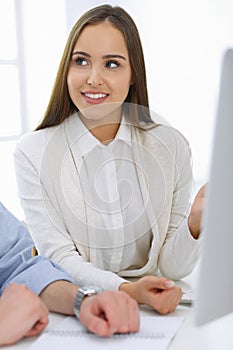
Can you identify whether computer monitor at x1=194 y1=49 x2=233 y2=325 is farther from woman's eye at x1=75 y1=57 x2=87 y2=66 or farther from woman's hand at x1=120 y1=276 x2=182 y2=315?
woman's eye at x1=75 y1=57 x2=87 y2=66

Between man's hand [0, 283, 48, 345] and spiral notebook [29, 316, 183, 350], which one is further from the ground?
man's hand [0, 283, 48, 345]

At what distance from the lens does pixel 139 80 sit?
140cm

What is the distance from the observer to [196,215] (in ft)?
3.88

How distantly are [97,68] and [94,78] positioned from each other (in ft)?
0.10

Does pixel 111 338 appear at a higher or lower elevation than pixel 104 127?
lower

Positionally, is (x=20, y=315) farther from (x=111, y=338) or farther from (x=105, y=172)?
(x=105, y=172)

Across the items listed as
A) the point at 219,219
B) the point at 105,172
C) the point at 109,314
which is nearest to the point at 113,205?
the point at 105,172

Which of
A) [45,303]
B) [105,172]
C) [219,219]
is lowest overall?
[45,303]

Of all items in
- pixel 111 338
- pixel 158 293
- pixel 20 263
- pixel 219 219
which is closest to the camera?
pixel 219 219

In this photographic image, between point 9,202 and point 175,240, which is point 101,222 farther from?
point 9,202

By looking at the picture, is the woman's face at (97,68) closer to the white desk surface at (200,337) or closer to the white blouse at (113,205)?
the white blouse at (113,205)

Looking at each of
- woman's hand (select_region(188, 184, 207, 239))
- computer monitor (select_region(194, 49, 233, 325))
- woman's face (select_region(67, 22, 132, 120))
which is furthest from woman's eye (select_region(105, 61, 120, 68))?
computer monitor (select_region(194, 49, 233, 325))

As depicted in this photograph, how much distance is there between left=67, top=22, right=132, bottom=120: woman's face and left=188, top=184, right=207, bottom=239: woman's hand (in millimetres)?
316

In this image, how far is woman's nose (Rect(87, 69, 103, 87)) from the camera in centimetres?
130
